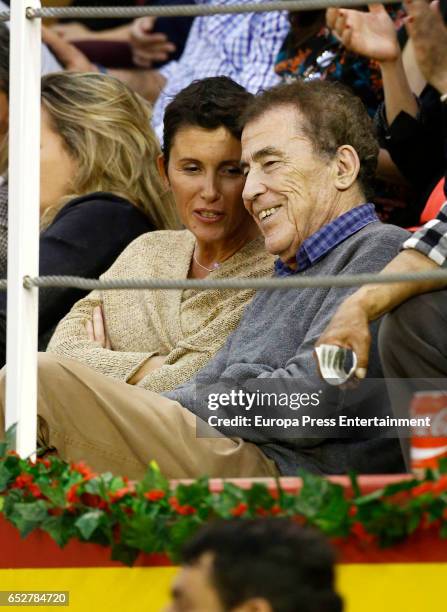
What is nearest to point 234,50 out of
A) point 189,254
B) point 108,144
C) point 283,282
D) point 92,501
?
point 108,144

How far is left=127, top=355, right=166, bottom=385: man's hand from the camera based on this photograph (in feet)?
9.52

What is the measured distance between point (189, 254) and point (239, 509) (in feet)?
4.30

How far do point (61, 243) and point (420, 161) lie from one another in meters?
0.92

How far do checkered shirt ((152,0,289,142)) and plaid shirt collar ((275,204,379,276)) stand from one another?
1.13 metres

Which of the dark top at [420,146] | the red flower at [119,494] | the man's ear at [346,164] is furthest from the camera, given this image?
the dark top at [420,146]

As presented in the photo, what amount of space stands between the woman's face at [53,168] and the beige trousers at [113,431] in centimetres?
124

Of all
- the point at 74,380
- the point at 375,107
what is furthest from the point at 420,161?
the point at 74,380

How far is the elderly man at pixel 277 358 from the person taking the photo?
245cm

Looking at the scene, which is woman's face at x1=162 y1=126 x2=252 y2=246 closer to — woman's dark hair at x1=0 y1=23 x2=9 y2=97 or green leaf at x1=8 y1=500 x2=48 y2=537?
woman's dark hair at x1=0 y1=23 x2=9 y2=97

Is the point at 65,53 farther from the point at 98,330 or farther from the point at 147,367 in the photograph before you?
the point at 147,367

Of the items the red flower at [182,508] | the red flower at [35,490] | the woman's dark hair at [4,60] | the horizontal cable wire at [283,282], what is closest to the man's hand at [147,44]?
the woman's dark hair at [4,60]

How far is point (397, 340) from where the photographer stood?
2271 millimetres

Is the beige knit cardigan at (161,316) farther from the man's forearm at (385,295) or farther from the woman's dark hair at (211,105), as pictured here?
the man's forearm at (385,295)

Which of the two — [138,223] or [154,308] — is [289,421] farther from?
[138,223]
